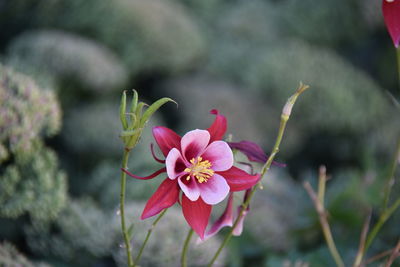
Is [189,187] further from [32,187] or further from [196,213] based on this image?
[32,187]

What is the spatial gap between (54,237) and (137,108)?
1.36 ft

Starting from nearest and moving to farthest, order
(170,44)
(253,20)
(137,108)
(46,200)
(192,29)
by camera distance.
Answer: (137,108) → (46,200) → (170,44) → (192,29) → (253,20)

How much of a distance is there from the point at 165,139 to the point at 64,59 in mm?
649

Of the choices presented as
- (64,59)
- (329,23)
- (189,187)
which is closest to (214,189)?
(189,187)

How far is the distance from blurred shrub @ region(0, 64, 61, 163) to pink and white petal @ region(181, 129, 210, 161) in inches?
11.8

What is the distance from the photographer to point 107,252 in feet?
2.10

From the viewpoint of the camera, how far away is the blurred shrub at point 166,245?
0.60 metres

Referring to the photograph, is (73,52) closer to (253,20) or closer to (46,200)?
(46,200)

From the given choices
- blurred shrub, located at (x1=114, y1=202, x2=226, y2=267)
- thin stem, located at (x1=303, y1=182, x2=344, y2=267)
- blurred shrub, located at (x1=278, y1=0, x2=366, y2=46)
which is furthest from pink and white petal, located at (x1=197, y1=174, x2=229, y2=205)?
blurred shrub, located at (x1=278, y1=0, x2=366, y2=46)

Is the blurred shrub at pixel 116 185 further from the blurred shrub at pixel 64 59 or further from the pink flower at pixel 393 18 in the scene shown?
the pink flower at pixel 393 18

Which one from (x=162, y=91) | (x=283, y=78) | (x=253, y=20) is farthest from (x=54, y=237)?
(x=253, y=20)

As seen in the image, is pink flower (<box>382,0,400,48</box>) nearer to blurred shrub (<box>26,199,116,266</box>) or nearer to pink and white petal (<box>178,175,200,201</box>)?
pink and white petal (<box>178,175,200,201</box>)

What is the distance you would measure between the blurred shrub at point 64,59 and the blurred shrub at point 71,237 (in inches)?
12.6

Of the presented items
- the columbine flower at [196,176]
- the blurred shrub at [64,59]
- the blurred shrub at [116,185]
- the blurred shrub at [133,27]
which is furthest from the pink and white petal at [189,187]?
the blurred shrub at [133,27]
